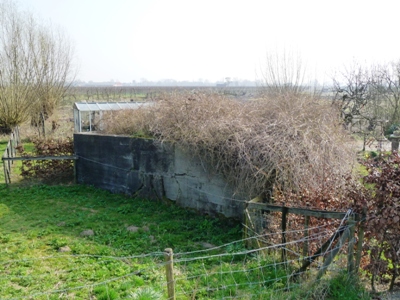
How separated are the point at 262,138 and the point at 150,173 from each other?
3590mm

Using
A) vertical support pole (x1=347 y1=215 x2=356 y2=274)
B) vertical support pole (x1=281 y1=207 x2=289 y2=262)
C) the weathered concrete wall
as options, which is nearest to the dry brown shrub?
the weathered concrete wall

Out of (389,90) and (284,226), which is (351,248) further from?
(389,90)

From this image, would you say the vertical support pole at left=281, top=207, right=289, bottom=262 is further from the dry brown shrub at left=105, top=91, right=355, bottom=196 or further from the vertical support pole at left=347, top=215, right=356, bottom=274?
the dry brown shrub at left=105, top=91, right=355, bottom=196

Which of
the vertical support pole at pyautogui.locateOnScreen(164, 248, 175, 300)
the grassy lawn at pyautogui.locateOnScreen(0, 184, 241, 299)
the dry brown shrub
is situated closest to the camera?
the vertical support pole at pyautogui.locateOnScreen(164, 248, 175, 300)

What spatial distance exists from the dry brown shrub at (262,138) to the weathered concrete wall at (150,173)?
1.21 feet

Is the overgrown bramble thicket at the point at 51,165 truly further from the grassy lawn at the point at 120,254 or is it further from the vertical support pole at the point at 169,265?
the vertical support pole at the point at 169,265

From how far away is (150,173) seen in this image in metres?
9.55

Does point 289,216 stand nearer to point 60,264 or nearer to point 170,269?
point 170,269

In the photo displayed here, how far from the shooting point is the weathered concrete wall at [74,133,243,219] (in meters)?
8.08

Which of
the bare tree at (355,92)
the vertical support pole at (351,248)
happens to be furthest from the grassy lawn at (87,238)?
the bare tree at (355,92)

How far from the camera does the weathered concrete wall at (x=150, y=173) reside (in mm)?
8078

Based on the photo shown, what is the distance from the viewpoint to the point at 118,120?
10969 mm

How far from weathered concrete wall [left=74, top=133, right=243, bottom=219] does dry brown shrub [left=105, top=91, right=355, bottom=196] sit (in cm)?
37

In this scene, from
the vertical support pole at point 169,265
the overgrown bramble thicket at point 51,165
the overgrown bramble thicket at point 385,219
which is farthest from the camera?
the overgrown bramble thicket at point 51,165
